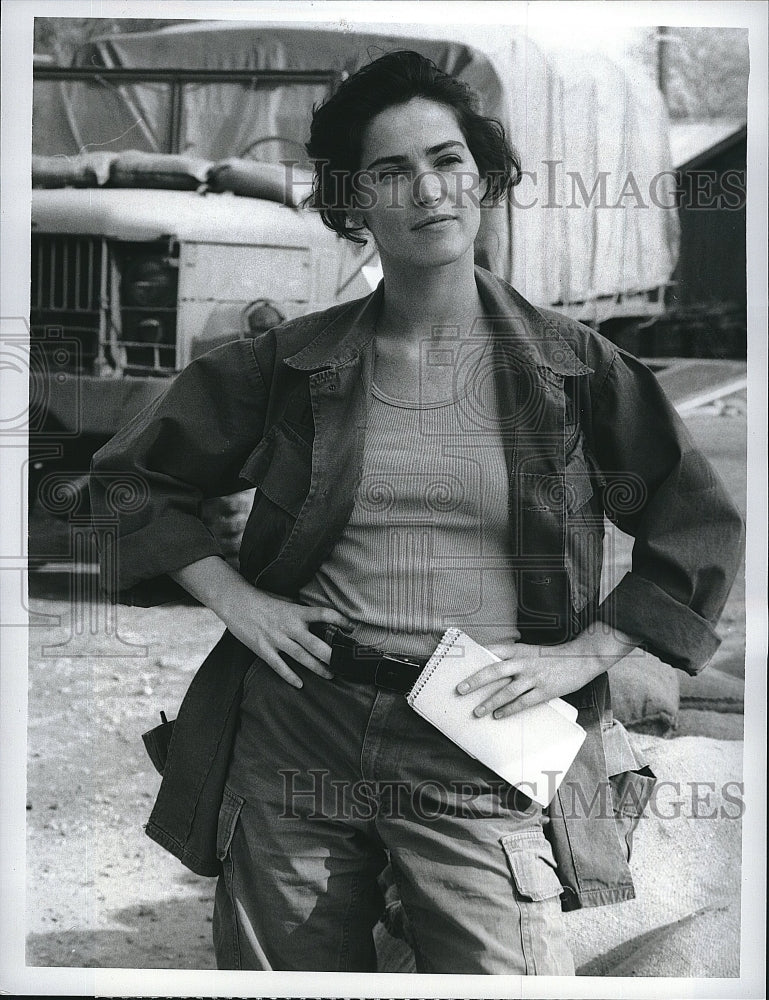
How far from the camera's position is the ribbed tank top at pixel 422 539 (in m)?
2.12

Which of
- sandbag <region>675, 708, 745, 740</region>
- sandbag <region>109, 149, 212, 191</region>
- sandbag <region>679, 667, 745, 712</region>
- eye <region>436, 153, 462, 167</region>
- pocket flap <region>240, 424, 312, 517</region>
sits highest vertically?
sandbag <region>109, 149, 212, 191</region>

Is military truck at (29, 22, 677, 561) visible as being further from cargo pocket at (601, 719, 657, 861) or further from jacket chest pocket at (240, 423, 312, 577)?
cargo pocket at (601, 719, 657, 861)

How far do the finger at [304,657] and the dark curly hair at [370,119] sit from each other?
0.89 meters

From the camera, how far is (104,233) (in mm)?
2336

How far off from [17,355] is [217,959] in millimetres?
1441

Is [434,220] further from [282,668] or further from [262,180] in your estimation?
[282,668]

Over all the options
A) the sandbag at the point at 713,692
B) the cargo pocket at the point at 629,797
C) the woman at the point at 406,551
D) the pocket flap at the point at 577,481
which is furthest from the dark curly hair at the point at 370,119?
the cargo pocket at the point at 629,797

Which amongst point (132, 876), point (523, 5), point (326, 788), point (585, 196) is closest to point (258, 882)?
point (326, 788)

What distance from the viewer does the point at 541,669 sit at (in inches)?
84.5

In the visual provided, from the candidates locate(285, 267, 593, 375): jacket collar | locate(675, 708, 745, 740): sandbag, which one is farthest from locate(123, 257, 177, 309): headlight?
locate(675, 708, 745, 740): sandbag

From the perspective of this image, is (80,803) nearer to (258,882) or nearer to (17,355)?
(258,882)

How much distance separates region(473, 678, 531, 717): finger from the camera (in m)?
2.10

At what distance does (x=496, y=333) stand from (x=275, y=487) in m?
0.58

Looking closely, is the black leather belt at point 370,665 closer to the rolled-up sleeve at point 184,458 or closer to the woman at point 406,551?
the woman at point 406,551
